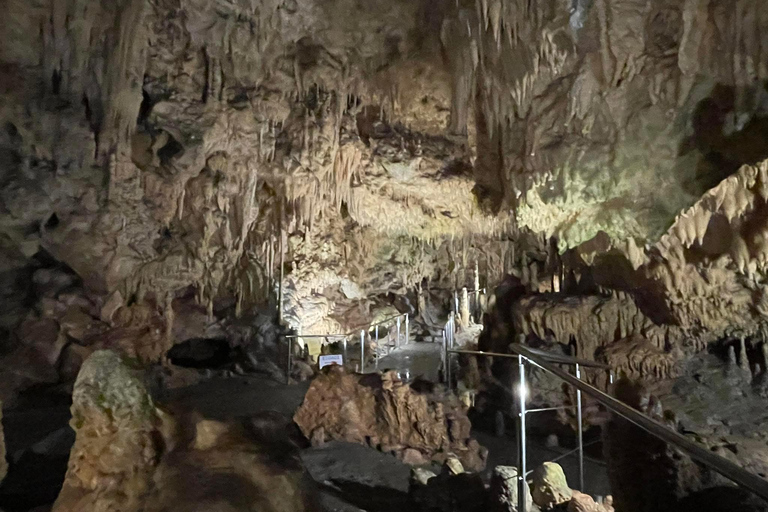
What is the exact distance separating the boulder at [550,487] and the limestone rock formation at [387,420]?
141cm

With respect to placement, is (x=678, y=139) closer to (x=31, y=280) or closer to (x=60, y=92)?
(x=60, y=92)

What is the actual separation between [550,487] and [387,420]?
2.11 m

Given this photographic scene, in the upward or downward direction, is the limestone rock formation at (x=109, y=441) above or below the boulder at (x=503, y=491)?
above

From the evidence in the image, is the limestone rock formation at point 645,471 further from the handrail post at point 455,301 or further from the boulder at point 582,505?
the handrail post at point 455,301

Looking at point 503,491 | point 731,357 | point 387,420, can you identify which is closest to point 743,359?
point 731,357

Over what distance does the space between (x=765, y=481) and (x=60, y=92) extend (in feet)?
26.8

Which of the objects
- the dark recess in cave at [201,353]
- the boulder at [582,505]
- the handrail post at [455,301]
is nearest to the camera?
the boulder at [582,505]

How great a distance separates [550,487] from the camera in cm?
410

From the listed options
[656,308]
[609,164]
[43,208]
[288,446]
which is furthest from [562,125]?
[43,208]

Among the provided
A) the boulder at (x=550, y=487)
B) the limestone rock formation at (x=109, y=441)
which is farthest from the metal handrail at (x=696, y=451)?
the boulder at (x=550, y=487)

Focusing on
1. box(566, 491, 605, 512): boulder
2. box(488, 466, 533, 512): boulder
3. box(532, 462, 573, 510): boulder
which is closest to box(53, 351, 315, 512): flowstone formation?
box(488, 466, 533, 512): boulder

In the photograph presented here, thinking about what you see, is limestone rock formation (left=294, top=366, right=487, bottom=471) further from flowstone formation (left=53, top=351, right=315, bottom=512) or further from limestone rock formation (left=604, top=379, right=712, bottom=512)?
limestone rock formation (left=604, top=379, right=712, bottom=512)

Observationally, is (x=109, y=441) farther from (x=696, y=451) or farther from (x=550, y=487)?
(x=550, y=487)

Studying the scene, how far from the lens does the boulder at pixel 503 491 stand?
3715 mm
